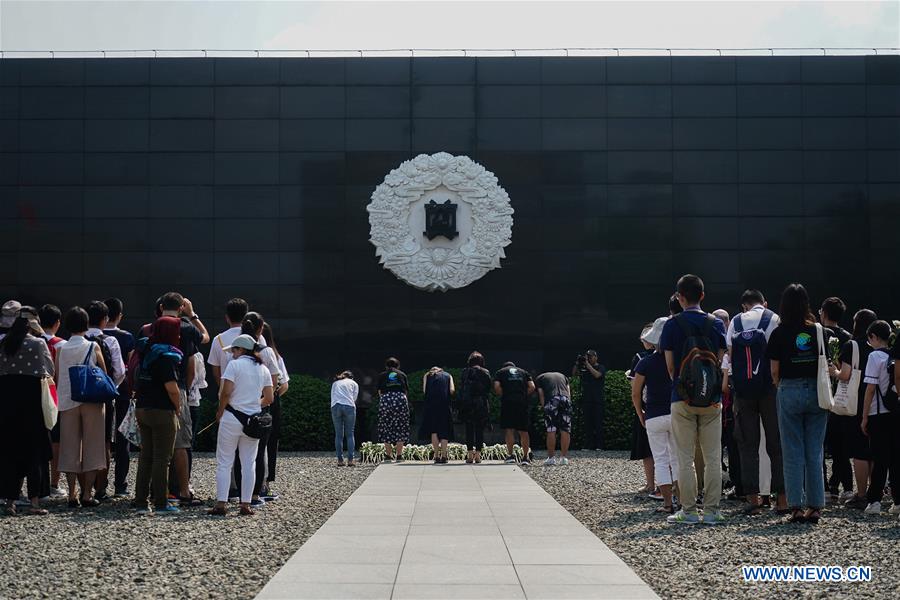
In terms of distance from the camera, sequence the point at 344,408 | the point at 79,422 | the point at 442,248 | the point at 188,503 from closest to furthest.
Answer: the point at 79,422 → the point at 188,503 → the point at 344,408 → the point at 442,248

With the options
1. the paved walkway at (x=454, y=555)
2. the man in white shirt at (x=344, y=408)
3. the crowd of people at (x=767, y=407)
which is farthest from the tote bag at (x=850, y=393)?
the man in white shirt at (x=344, y=408)

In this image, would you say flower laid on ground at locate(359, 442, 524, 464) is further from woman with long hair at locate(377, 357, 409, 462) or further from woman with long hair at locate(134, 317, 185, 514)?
woman with long hair at locate(134, 317, 185, 514)

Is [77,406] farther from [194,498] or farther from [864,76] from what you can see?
[864,76]

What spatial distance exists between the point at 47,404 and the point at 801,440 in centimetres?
661

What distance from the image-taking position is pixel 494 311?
20719 mm

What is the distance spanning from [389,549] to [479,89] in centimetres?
1473

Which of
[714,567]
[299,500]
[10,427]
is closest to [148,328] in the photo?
[10,427]

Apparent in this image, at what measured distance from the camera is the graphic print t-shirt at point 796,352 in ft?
29.1

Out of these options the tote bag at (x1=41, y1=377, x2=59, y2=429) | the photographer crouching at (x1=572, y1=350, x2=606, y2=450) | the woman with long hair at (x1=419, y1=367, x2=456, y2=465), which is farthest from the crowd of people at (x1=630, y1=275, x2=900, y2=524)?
the photographer crouching at (x1=572, y1=350, x2=606, y2=450)

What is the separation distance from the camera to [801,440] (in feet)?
29.2

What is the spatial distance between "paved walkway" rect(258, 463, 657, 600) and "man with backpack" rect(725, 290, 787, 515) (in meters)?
1.71

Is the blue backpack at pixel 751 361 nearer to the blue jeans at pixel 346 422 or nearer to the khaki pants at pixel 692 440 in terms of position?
the khaki pants at pixel 692 440

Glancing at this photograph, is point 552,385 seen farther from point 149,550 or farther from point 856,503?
point 149,550

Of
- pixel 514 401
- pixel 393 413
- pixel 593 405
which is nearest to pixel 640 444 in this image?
pixel 514 401
